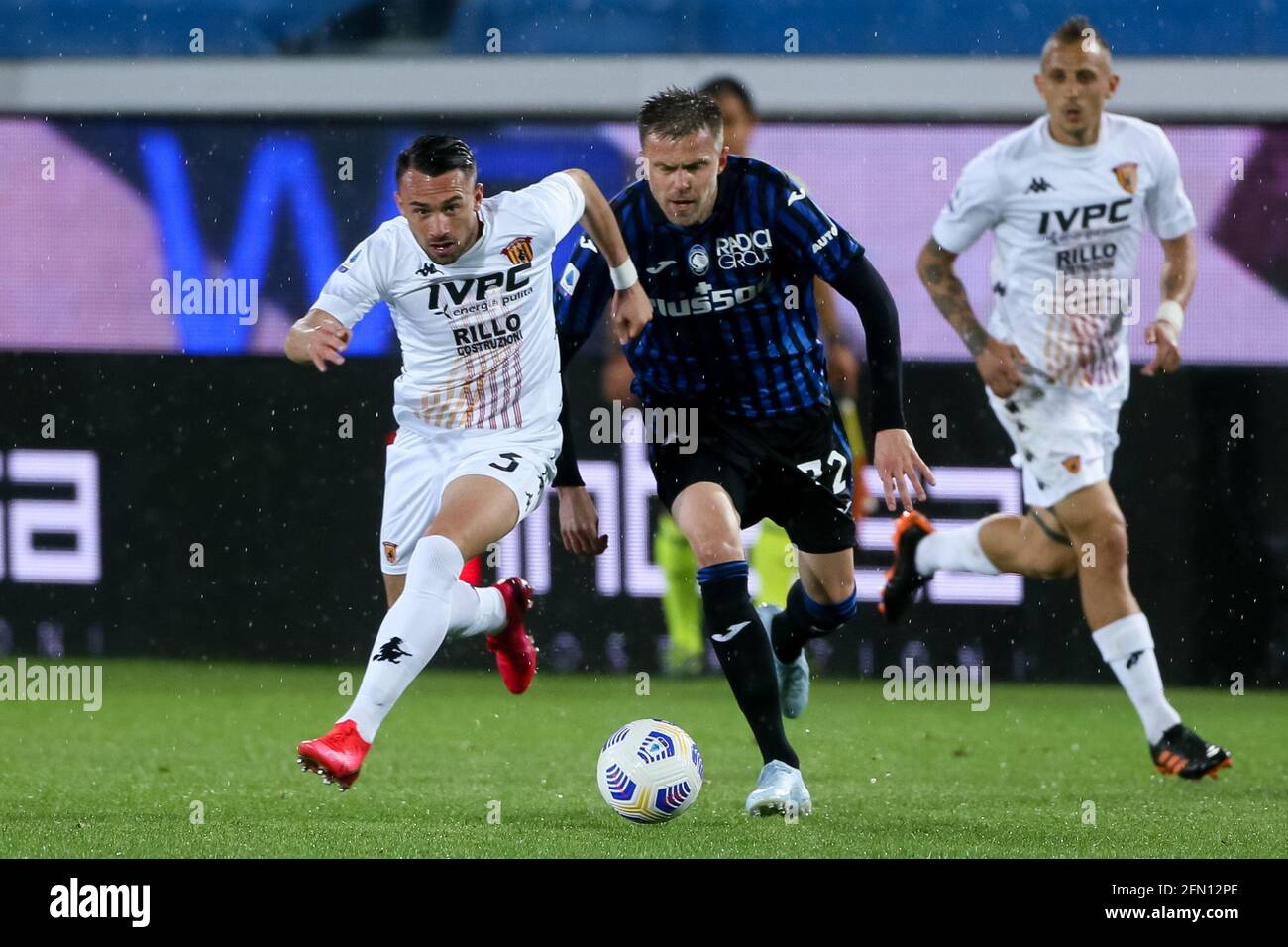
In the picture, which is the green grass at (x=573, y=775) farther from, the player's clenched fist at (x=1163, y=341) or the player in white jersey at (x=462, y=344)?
the player's clenched fist at (x=1163, y=341)

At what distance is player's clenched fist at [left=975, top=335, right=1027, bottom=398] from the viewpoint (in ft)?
22.4

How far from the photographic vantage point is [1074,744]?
703 cm

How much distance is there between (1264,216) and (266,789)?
5.19 meters

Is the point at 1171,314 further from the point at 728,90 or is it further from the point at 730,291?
the point at 728,90

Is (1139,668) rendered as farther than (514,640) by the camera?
No

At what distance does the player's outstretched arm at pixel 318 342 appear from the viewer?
471 cm

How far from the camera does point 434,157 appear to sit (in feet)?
17.0

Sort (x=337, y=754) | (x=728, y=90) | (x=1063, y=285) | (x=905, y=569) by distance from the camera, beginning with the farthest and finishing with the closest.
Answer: (x=728, y=90) < (x=905, y=569) < (x=1063, y=285) < (x=337, y=754)

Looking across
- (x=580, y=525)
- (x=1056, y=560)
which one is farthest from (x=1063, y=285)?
(x=580, y=525)

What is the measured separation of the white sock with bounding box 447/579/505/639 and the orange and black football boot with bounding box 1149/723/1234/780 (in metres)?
2.08

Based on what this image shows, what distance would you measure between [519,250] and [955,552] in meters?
2.33

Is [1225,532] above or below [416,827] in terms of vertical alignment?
above
